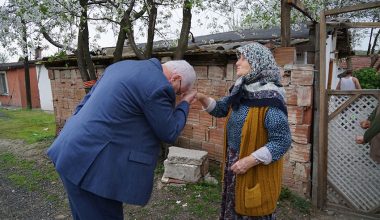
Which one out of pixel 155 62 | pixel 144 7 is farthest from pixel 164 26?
pixel 155 62

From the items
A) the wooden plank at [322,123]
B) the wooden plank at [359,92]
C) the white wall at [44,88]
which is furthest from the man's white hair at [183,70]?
the white wall at [44,88]

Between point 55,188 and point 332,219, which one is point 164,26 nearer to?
point 55,188

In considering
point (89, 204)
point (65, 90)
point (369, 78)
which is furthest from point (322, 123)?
point (369, 78)

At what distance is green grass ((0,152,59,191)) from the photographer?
530cm

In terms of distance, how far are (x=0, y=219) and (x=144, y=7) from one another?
11.4ft

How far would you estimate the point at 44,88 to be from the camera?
2098 cm

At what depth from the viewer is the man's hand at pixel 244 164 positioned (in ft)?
7.68

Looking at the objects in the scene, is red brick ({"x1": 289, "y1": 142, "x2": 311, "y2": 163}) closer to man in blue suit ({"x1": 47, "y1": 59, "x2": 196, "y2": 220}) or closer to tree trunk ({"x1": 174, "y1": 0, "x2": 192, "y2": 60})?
Answer: tree trunk ({"x1": 174, "y1": 0, "x2": 192, "y2": 60})

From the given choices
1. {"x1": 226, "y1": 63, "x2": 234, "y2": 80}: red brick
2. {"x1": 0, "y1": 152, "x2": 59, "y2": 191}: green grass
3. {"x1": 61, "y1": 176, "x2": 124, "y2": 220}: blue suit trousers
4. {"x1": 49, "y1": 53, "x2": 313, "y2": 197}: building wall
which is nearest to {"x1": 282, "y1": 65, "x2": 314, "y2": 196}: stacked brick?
{"x1": 49, "y1": 53, "x2": 313, "y2": 197}: building wall

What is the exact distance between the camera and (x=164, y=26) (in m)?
6.30

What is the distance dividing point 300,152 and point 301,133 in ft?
0.82

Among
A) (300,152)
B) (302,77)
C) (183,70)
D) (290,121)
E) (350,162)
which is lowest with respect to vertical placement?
(350,162)

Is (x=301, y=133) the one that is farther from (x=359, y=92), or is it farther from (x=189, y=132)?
Answer: (x=189, y=132)

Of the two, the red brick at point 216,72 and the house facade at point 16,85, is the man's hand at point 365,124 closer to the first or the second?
the red brick at point 216,72
